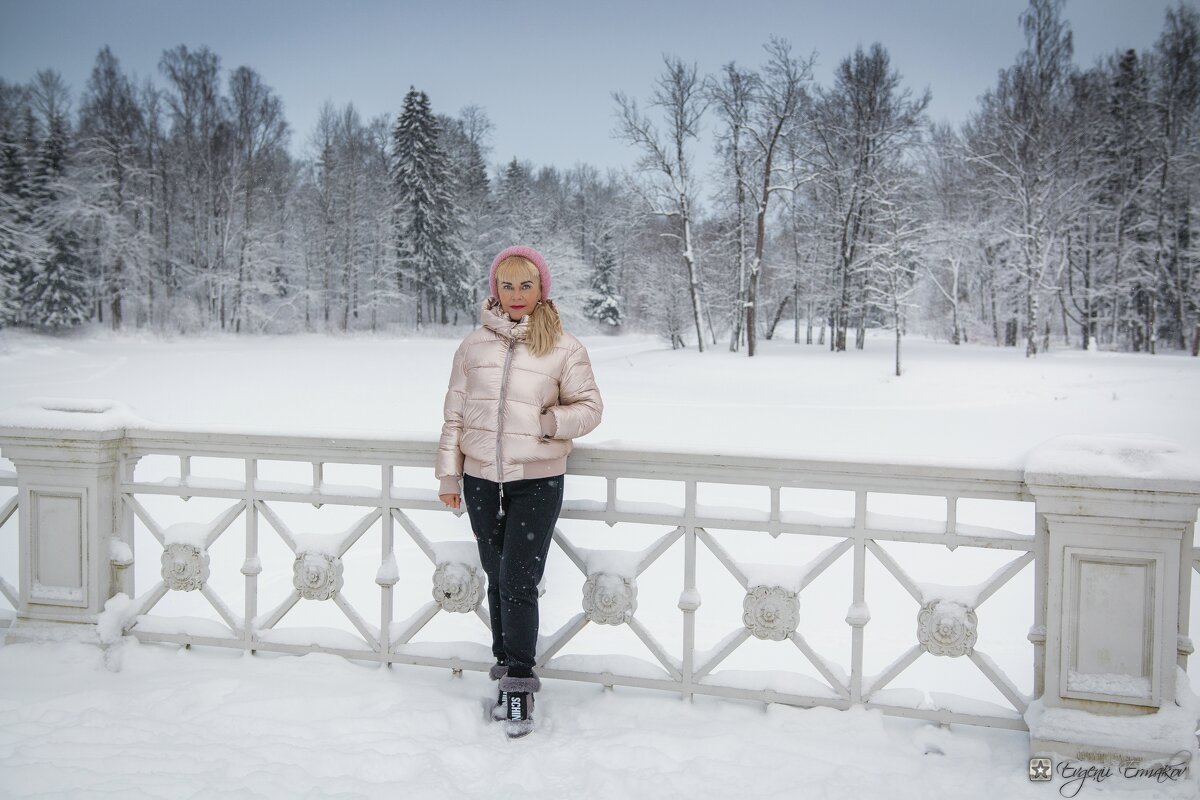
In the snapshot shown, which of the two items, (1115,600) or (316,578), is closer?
(1115,600)

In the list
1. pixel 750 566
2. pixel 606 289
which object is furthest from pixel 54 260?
pixel 750 566

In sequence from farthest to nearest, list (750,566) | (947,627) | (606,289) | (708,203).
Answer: (606,289), (708,203), (750,566), (947,627)

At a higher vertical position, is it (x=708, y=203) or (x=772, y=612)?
(x=708, y=203)

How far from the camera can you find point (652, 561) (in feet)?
9.16

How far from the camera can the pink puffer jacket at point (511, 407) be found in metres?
2.62

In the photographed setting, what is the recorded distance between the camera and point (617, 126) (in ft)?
85.8

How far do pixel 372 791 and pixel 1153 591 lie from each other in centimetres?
249

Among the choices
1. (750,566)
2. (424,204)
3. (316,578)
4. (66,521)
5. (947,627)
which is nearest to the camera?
(947,627)

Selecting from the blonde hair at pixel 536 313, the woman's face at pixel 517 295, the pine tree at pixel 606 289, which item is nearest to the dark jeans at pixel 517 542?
the blonde hair at pixel 536 313

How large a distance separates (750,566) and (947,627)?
0.69m

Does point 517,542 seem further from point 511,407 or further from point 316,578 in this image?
point 316,578

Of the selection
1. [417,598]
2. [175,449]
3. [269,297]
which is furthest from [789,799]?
[269,297]

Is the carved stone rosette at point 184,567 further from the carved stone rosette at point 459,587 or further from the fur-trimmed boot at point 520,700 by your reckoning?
the fur-trimmed boot at point 520,700

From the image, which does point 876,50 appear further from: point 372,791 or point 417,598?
point 372,791
